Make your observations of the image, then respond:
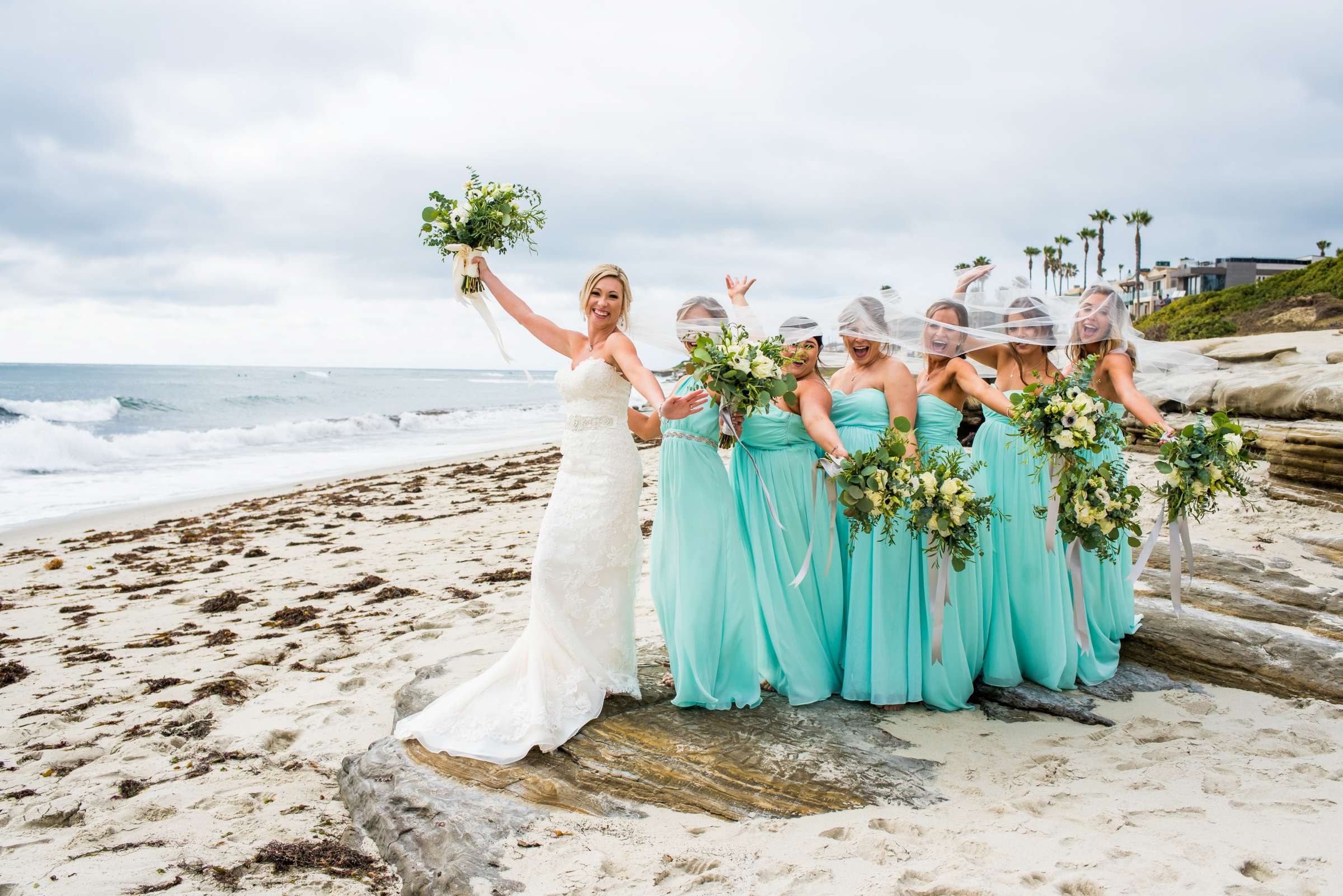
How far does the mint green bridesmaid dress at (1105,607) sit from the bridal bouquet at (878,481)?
1.47m

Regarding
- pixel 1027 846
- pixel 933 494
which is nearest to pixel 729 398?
pixel 933 494

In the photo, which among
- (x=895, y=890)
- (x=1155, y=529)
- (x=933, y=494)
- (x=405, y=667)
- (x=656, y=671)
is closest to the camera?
(x=895, y=890)

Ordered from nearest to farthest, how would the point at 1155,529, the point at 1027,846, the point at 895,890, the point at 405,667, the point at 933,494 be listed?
the point at 895,890 < the point at 1027,846 < the point at 933,494 < the point at 1155,529 < the point at 405,667

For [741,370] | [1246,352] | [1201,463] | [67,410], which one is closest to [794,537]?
[741,370]

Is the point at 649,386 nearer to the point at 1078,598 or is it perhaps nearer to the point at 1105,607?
the point at 1078,598

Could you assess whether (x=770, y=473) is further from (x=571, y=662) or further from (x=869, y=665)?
(x=571, y=662)

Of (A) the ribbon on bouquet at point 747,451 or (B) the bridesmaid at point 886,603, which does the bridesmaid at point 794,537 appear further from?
(B) the bridesmaid at point 886,603

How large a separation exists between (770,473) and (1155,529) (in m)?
2.12

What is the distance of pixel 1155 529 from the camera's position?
448cm

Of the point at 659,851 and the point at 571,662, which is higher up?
the point at 571,662

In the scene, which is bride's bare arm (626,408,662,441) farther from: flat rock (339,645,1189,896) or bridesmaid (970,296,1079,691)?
bridesmaid (970,296,1079,691)

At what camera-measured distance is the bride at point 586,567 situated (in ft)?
14.3

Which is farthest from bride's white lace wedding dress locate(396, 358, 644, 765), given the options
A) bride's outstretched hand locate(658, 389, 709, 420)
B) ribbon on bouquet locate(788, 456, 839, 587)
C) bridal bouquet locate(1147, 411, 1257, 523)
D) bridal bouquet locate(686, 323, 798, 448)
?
bridal bouquet locate(1147, 411, 1257, 523)

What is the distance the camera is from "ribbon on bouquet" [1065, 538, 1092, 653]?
15.0 feet
